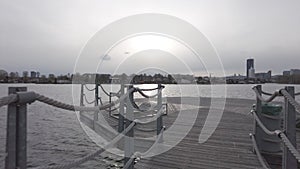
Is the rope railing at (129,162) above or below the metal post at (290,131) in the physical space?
below

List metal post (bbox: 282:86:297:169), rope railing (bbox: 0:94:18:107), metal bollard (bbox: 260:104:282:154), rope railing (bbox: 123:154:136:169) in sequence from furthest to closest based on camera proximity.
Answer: metal bollard (bbox: 260:104:282:154), rope railing (bbox: 123:154:136:169), metal post (bbox: 282:86:297:169), rope railing (bbox: 0:94:18:107)

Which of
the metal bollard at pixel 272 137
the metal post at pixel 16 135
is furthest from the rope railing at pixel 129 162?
the metal bollard at pixel 272 137

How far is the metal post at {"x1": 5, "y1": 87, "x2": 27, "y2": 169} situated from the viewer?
129 centimetres

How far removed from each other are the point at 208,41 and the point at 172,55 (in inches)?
54.1

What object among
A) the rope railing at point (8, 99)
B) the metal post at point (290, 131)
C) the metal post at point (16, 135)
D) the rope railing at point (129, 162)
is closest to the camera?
the rope railing at point (8, 99)

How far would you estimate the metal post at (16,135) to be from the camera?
129cm

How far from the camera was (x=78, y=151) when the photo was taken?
748cm

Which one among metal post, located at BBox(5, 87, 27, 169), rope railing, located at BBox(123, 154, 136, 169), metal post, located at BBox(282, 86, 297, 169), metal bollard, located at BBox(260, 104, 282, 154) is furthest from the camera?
metal bollard, located at BBox(260, 104, 282, 154)

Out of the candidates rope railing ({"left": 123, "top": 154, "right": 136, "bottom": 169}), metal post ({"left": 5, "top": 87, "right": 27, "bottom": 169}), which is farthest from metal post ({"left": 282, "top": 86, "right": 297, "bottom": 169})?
metal post ({"left": 5, "top": 87, "right": 27, "bottom": 169})

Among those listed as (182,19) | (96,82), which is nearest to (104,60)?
(96,82)

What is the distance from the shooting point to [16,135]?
4.33 ft

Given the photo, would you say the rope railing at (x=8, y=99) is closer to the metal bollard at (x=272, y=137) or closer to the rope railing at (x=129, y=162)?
the rope railing at (x=129, y=162)

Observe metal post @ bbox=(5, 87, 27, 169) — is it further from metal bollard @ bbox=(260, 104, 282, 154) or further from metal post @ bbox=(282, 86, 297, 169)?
metal bollard @ bbox=(260, 104, 282, 154)

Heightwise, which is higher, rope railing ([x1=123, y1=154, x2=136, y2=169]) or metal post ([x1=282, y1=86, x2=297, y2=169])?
metal post ([x1=282, y1=86, x2=297, y2=169])
